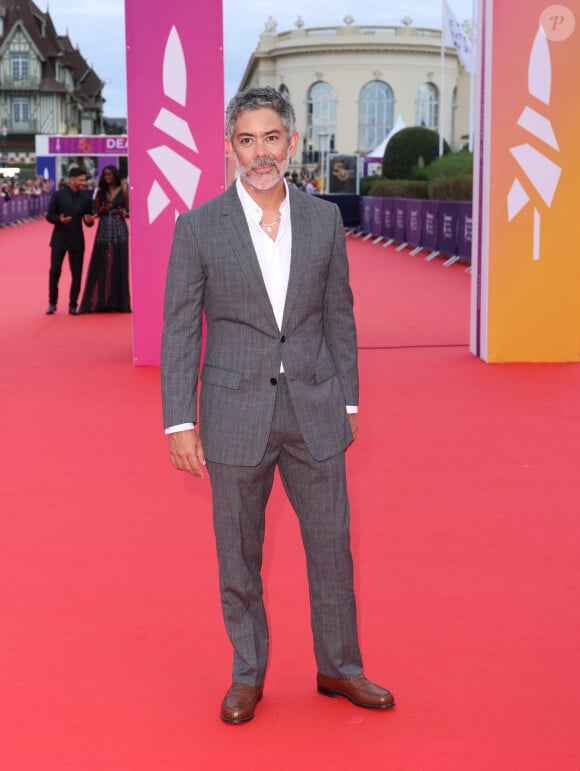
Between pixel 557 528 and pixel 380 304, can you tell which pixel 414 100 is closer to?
pixel 380 304

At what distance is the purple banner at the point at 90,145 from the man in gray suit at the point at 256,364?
53.6 metres

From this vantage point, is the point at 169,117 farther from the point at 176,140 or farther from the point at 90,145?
the point at 90,145

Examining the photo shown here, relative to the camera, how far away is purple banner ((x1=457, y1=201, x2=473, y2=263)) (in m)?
22.1

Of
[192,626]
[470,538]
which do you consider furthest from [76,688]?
[470,538]

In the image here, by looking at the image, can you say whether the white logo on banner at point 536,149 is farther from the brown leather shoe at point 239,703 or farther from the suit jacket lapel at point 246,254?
the brown leather shoe at point 239,703

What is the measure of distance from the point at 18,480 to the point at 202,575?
6.70ft

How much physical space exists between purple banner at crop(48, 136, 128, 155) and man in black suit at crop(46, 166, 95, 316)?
41.9 metres

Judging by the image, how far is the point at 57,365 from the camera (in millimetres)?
11141

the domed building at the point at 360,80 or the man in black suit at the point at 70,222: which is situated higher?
the domed building at the point at 360,80

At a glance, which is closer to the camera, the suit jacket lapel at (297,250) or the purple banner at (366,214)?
the suit jacket lapel at (297,250)

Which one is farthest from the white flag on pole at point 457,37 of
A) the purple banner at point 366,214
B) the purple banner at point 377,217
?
the purple banner at point 377,217

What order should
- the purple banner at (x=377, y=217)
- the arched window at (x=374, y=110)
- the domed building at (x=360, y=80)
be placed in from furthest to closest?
the arched window at (x=374, y=110) < the domed building at (x=360, y=80) < the purple banner at (x=377, y=217)

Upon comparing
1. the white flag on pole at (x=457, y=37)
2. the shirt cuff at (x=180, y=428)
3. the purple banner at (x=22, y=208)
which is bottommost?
the purple banner at (x=22, y=208)

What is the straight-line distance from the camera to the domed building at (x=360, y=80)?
106 meters
